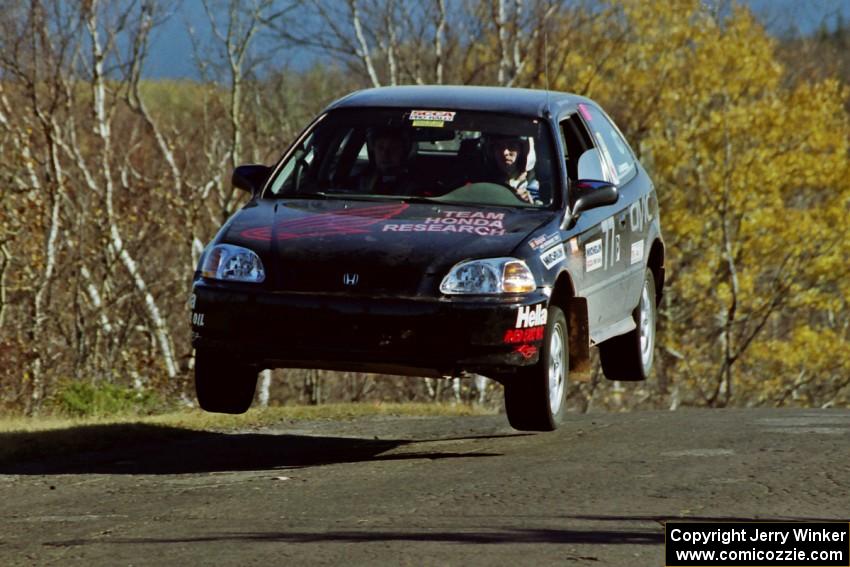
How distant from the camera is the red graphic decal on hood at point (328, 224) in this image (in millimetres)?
7980

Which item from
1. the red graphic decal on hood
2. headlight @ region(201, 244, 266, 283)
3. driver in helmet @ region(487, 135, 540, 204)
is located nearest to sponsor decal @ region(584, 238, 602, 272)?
driver in helmet @ region(487, 135, 540, 204)

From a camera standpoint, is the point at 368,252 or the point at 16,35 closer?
the point at 368,252

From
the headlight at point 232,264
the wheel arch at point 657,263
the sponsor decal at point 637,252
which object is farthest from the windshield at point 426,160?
the wheel arch at point 657,263

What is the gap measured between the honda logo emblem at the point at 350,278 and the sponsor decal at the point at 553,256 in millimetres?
979

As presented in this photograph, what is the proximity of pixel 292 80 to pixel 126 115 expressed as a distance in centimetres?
574

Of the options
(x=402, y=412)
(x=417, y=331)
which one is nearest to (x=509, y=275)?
(x=417, y=331)

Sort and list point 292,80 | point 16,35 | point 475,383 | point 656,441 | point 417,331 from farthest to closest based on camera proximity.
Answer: point 292,80 → point 475,383 → point 16,35 → point 656,441 → point 417,331

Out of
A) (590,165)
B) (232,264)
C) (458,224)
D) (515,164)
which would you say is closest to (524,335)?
(458,224)

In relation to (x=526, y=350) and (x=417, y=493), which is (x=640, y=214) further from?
(x=417, y=493)

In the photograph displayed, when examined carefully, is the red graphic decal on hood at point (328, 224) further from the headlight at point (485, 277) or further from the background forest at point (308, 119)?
the background forest at point (308, 119)

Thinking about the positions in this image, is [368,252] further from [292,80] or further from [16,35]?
[292,80]

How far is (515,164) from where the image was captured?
887 cm

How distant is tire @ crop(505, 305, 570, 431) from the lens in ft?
26.5

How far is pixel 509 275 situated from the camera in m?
7.82
